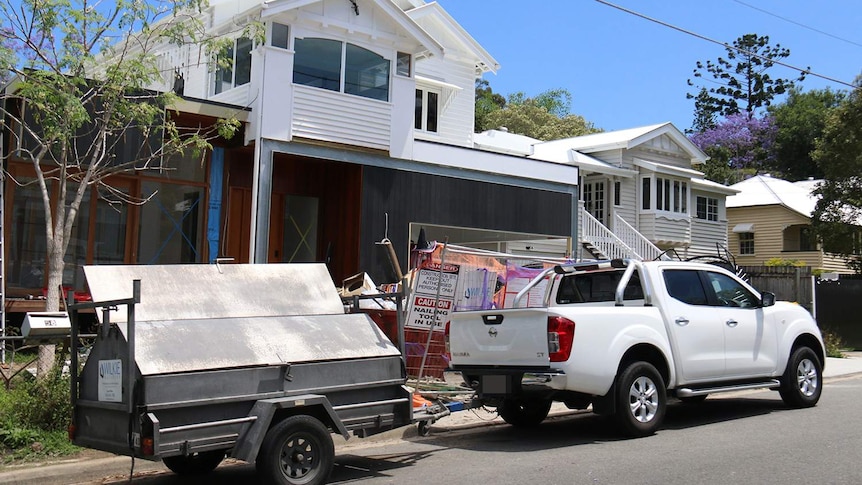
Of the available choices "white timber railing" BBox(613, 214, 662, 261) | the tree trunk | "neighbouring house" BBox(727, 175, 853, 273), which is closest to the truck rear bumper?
the tree trunk

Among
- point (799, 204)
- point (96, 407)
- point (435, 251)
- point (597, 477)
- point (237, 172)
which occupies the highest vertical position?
point (799, 204)

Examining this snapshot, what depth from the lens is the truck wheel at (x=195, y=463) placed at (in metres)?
7.24

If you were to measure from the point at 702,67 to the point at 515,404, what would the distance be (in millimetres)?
63775

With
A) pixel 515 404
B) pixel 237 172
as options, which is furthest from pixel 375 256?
pixel 515 404

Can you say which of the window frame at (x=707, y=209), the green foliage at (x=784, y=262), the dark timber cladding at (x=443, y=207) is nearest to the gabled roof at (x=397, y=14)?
the dark timber cladding at (x=443, y=207)

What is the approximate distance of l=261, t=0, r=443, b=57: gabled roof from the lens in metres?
14.9

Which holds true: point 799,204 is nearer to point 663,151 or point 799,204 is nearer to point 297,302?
point 663,151

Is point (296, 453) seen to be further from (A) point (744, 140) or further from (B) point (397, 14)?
Answer: (A) point (744, 140)

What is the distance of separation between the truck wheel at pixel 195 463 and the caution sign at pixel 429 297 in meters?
4.70

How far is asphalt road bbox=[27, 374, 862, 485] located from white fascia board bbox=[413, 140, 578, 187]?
8.64 m

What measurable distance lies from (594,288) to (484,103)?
54.9 meters

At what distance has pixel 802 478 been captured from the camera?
6590mm

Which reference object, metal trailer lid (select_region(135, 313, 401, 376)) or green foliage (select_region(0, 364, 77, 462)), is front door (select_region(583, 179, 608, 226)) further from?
green foliage (select_region(0, 364, 77, 462))

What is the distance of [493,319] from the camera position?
28.4ft
